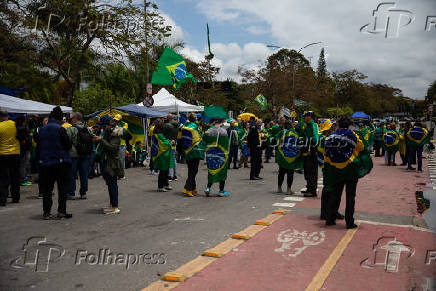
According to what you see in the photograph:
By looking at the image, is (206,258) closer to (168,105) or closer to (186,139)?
(186,139)

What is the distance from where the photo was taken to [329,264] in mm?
5262

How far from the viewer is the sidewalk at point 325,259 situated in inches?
182

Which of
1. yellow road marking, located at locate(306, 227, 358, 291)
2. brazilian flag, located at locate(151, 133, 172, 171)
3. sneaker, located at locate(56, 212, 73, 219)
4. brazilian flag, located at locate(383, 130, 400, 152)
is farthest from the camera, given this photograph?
brazilian flag, located at locate(383, 130, 400, 152)

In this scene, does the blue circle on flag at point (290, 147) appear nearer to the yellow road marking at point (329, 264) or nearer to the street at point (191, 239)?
the street at point (191, 239)

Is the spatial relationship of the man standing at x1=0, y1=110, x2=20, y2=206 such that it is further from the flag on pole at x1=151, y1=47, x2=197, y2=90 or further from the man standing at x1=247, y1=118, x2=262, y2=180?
the flag on pole at x1=151, y1=47, x2=197, y2=90

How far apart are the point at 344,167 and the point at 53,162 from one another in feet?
17.0

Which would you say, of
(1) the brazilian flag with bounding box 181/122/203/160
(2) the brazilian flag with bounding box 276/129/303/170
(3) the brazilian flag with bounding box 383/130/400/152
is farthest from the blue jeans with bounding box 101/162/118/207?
(3) the brazilian flag with bounding box 383/130/400/152

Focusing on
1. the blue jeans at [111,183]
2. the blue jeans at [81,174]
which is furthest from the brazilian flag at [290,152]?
the blue jeans at [81,174]

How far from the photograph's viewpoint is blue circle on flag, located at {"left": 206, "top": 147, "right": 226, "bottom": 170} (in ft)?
33.5

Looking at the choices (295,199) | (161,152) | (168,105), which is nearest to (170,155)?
(161,152)

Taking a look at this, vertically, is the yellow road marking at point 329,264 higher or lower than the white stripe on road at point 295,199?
lower

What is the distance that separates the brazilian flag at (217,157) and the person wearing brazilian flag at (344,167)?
3386mm

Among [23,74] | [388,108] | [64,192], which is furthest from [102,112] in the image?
[388,108]

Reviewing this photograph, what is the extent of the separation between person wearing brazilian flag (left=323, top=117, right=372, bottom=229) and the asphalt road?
157 cm
